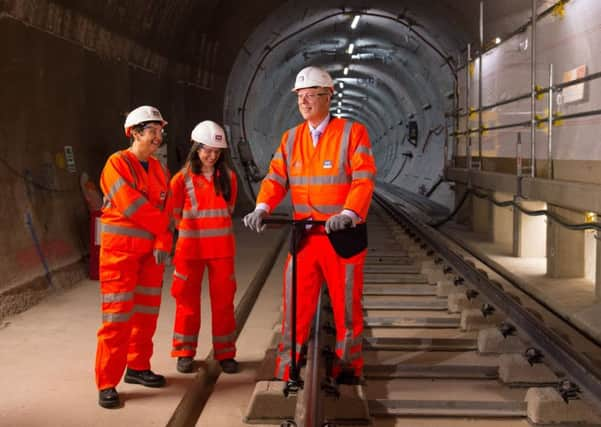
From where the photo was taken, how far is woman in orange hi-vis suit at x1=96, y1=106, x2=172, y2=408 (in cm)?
445

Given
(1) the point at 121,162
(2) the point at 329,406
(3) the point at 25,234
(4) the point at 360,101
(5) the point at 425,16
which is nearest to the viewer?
(2) the point at 329,406

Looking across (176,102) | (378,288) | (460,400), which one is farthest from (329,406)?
(176,102)

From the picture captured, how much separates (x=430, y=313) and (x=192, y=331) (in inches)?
95.3

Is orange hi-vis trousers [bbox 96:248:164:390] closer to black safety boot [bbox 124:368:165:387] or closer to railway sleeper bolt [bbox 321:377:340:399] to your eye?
black safety boot [bbox 124:368:165:387]

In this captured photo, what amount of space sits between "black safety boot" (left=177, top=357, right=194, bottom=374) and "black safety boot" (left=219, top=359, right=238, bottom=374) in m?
0.21

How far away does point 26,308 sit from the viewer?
7.07m

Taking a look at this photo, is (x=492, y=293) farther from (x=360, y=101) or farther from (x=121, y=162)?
(x=360, y=101)

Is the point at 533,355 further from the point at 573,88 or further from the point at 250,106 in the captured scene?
the point at 250,106

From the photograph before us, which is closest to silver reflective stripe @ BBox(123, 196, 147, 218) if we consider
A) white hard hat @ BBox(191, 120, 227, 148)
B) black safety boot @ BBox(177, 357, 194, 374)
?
white hard hat @ BBox(191, 120, 227, 148)

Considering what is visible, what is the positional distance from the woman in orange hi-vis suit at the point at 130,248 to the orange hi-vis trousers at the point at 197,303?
0.29m

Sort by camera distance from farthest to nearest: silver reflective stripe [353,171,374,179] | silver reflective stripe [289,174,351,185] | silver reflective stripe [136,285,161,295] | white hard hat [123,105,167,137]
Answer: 1. silver reflective stripe [136,285,161,295]
2. white hard hat [123,105,167,137]
3. silver reflective stripe [289,174,351,185]
4. silver reflective stripe [353,171,374,179]

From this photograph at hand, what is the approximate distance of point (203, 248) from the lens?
197 inches

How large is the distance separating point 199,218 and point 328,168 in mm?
1145

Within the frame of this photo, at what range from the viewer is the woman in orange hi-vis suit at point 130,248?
4453 millimetres
